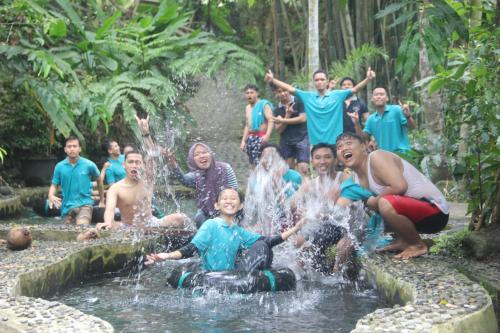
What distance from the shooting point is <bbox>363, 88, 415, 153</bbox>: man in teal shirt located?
32.5ft

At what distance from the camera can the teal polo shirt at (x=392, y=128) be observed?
9.92 m

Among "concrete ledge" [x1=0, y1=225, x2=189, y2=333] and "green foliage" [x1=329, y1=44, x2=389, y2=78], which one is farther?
"green foliage" [x1=329, y1=44, x2=389, y2=78]

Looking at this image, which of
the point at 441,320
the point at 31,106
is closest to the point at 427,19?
the point at 441,320

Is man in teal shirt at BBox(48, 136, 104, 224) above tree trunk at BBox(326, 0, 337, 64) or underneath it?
underneath

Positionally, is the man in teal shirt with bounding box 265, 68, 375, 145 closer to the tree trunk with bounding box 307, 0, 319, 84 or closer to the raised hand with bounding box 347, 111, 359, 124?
the raised hand with bounding box 347, 111, 359, 124

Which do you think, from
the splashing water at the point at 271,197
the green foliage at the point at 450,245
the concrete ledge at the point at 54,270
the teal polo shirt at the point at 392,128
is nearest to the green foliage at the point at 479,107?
the green foliage at the point at 450,245

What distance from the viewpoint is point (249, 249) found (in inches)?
275

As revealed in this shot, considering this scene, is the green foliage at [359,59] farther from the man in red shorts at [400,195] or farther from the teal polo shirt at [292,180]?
the man in red shorts at [400,195]

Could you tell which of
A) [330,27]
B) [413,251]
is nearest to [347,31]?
[330,27]

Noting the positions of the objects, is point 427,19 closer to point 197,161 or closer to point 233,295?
point 233,295

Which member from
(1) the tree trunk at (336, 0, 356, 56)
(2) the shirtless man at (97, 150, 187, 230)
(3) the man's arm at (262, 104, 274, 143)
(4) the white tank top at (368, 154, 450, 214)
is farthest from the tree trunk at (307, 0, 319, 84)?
(4) the white tank top at (368, 154, 450, 214)

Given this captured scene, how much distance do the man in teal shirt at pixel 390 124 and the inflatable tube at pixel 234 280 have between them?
131 inches

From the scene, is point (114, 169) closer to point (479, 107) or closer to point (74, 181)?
point (74, 181)

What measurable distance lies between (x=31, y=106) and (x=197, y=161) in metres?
7.23
